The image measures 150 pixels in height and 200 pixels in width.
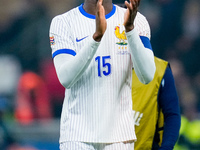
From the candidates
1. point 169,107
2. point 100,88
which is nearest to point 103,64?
point 100,88

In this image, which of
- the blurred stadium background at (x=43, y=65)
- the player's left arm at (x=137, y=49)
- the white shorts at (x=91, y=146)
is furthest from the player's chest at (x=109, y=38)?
the blurred stadium background at (x=43, y=65)

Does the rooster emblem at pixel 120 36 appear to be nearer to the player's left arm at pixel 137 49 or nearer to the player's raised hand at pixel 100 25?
the player's left arm at pixel 137 49

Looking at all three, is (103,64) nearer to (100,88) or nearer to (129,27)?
(100,88)

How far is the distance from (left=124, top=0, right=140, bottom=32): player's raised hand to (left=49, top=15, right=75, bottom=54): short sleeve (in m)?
0.32

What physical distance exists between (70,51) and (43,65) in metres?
5.34

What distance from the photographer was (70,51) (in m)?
2.40

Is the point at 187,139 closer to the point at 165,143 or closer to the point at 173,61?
the point at 173,61

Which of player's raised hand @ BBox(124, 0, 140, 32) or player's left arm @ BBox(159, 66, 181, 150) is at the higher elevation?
player's raised hand @ BBox(124, 0, 140, 32)

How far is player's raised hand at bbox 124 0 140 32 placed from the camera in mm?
2212

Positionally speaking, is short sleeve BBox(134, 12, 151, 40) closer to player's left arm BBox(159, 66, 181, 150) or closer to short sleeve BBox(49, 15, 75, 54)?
short sleeve BBox(49, 15, 75, 54)

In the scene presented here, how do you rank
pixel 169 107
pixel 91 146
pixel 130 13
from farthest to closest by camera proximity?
pixel 169 107
pixel 91 146
pixel 130 13

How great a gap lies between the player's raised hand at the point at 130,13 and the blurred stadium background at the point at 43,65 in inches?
177

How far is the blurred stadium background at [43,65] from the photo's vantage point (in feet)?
23.0

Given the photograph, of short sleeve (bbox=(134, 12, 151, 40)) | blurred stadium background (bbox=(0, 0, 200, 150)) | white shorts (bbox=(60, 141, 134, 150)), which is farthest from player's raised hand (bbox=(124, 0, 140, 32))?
blurred stadium background (bbox=(0, 0, 200, 150))
